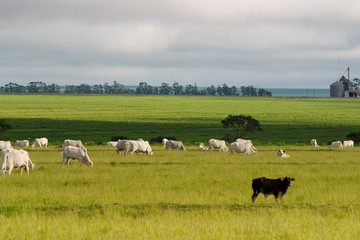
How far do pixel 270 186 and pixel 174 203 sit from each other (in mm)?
3250

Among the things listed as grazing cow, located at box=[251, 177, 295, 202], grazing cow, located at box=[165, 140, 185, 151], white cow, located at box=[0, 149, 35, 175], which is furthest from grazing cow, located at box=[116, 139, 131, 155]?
grazing cow, located at box=[251, 177, 295, 202]

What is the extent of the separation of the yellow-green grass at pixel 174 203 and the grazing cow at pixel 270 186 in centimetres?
38

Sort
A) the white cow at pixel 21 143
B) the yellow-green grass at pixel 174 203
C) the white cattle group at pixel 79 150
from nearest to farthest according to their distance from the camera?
the yellow-green grass at pixel 174 203
the white cattle group at pixel 79 150
the white cow at pixel 21 143

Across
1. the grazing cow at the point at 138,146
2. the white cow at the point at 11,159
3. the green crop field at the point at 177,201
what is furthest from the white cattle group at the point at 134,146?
the white cow at the point at 11,159

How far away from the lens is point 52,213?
59.5 ft

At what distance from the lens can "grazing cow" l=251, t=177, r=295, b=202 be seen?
66.9 feet

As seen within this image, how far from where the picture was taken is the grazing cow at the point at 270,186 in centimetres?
2039

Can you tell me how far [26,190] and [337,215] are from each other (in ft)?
37.4

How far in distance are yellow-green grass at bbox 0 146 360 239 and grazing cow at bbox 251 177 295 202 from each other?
0.38 metres

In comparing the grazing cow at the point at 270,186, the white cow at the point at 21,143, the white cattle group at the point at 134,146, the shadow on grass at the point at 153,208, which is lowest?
the white cow at the point at 21,143

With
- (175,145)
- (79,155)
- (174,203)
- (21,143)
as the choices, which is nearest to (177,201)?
(174,203)

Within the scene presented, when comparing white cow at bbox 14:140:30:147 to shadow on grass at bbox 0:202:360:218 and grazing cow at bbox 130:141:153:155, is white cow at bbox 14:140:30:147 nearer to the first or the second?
grazing cow at bbox 130:141:153:155

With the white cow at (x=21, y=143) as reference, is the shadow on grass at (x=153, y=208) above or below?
above

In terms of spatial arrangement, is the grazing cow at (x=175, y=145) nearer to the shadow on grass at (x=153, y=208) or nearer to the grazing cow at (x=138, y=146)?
the grazing cow at (x=138, y=146)
